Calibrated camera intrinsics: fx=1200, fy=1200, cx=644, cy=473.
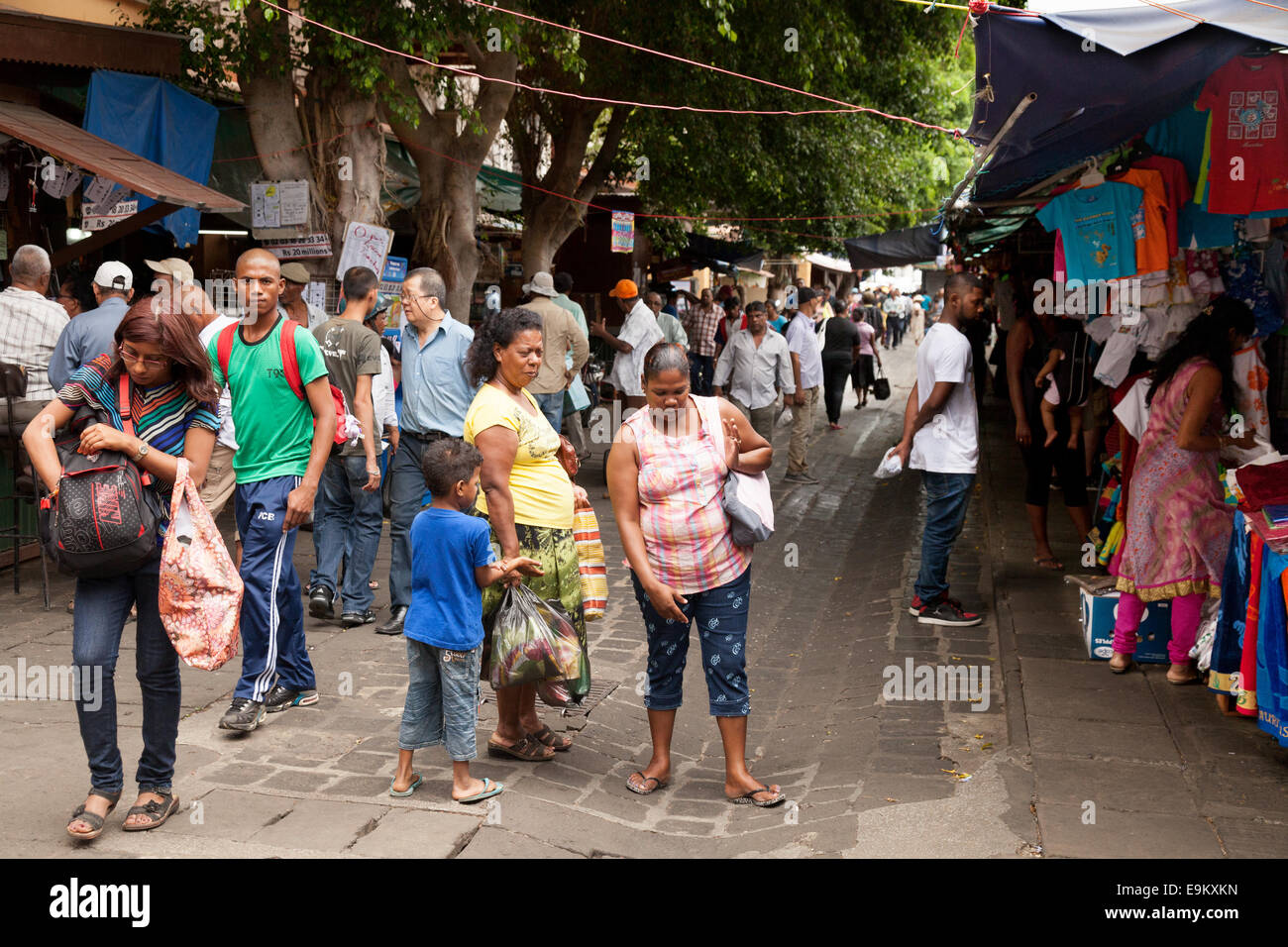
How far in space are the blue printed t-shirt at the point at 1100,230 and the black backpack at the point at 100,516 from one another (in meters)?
4.94

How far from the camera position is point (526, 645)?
475 cm

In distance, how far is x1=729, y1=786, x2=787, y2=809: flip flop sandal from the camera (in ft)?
15.8

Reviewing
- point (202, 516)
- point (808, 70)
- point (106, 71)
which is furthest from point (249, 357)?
point (808, 70)

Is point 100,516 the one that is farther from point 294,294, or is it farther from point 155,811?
point 294,294

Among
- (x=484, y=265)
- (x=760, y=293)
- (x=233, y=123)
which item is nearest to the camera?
(x=233, y=123)

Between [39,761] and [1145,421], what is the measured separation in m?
5.54

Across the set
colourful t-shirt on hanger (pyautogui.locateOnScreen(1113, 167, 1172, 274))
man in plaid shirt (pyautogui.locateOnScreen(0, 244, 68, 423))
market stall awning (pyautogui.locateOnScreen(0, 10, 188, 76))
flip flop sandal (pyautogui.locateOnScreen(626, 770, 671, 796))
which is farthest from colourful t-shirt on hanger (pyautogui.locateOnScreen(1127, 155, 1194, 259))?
market stall awning (pyautogui.locateOnScreen(0, 10, 188, 76))

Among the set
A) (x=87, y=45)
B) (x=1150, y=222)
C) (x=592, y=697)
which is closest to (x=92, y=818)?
(x=592, y=697)

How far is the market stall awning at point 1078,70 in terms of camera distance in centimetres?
489

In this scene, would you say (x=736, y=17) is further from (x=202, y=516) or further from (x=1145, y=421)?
(x=202, y=516)

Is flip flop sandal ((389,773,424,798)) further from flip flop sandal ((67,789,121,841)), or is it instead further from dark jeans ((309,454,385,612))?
dark jeans ((309,454,385,612))

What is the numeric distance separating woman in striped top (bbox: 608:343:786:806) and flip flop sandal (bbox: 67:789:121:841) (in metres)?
2.04

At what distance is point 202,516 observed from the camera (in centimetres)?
421

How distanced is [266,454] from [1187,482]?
4.38 metres
